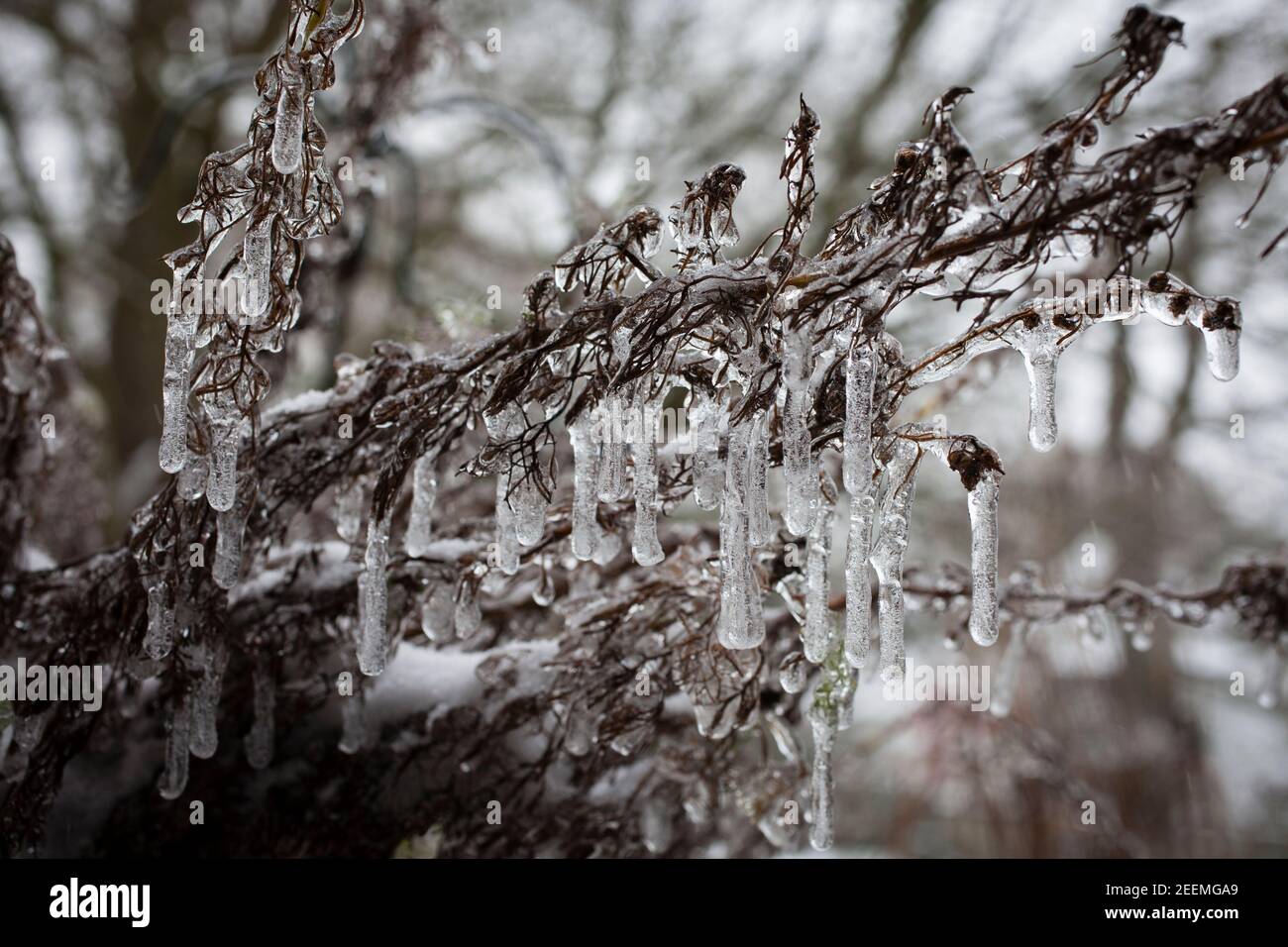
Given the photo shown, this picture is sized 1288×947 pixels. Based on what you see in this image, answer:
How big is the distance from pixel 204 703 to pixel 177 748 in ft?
0.25

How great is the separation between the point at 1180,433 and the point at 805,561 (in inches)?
230

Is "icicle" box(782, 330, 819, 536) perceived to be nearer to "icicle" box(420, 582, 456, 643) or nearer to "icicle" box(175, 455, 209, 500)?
"icicle" box(420, 582, 456, 643)

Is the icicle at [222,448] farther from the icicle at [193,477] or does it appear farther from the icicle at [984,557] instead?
the icicle at [984,557]

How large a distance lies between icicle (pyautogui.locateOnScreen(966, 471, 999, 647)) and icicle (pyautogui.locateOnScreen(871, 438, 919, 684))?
68 millimetres

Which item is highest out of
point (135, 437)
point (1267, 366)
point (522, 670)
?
point (1267, 366)

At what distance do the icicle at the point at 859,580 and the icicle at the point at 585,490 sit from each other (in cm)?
29

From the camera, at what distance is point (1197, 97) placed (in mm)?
4195

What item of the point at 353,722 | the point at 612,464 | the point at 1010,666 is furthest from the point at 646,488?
the point at 1010,666

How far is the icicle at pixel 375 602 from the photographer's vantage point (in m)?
1.02

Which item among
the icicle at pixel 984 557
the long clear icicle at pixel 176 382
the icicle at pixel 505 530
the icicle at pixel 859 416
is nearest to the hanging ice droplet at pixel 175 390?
the long clear icicle at pixel 176 382

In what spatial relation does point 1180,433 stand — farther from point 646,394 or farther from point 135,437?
point 135,437

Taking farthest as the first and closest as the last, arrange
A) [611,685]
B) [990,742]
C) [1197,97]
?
1. [1197,97]
2. [990,742]
3. [611,685]

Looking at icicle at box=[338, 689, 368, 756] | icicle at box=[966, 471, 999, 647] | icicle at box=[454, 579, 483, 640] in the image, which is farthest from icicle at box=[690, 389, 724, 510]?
icicle at box=[338, 689, 368, 756]

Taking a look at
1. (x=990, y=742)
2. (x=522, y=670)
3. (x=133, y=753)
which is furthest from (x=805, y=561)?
(x=990, y=742)
